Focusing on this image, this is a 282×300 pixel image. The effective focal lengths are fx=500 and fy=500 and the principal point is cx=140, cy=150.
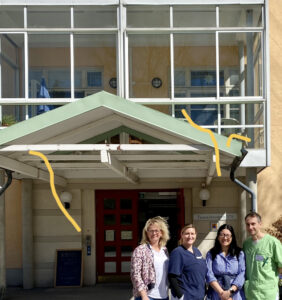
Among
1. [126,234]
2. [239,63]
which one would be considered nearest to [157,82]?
[239,63]

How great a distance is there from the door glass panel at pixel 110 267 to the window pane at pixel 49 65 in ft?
14.1

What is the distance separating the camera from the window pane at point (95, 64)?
37.8 ft

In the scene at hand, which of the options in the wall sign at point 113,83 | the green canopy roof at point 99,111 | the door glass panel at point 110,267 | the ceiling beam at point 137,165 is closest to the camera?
the green canopy roof at point 99,111

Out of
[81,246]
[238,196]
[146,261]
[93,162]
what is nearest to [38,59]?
[93,162]

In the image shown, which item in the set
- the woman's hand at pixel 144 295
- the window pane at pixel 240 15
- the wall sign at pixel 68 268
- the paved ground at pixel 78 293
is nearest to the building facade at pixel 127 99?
the window pane at pixel 240 15

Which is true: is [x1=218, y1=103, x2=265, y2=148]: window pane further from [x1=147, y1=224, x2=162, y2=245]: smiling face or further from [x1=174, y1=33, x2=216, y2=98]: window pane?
[x1=147, y1=224, x2=162, y2=245]: smiling face

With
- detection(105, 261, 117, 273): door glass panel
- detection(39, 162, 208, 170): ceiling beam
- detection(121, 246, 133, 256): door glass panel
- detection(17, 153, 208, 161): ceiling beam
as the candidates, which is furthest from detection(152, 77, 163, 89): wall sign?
detection(105, 261, 117, 273): door glass panel

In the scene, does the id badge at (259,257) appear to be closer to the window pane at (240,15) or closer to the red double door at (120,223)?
the window pane at (240,15)

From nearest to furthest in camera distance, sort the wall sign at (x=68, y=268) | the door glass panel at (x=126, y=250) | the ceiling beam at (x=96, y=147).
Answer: the ceiling beam at (x=96, y=147) → the wall sign at (x=68, y=268) → the door glass panel at (x=126, y=250)

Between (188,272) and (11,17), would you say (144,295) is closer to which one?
(188,272)

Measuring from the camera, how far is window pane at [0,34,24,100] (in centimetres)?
1092

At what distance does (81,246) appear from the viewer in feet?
39.8

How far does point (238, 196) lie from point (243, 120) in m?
2.32

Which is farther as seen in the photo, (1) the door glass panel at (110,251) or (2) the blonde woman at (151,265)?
(1) the door glass panel at (110,251)
